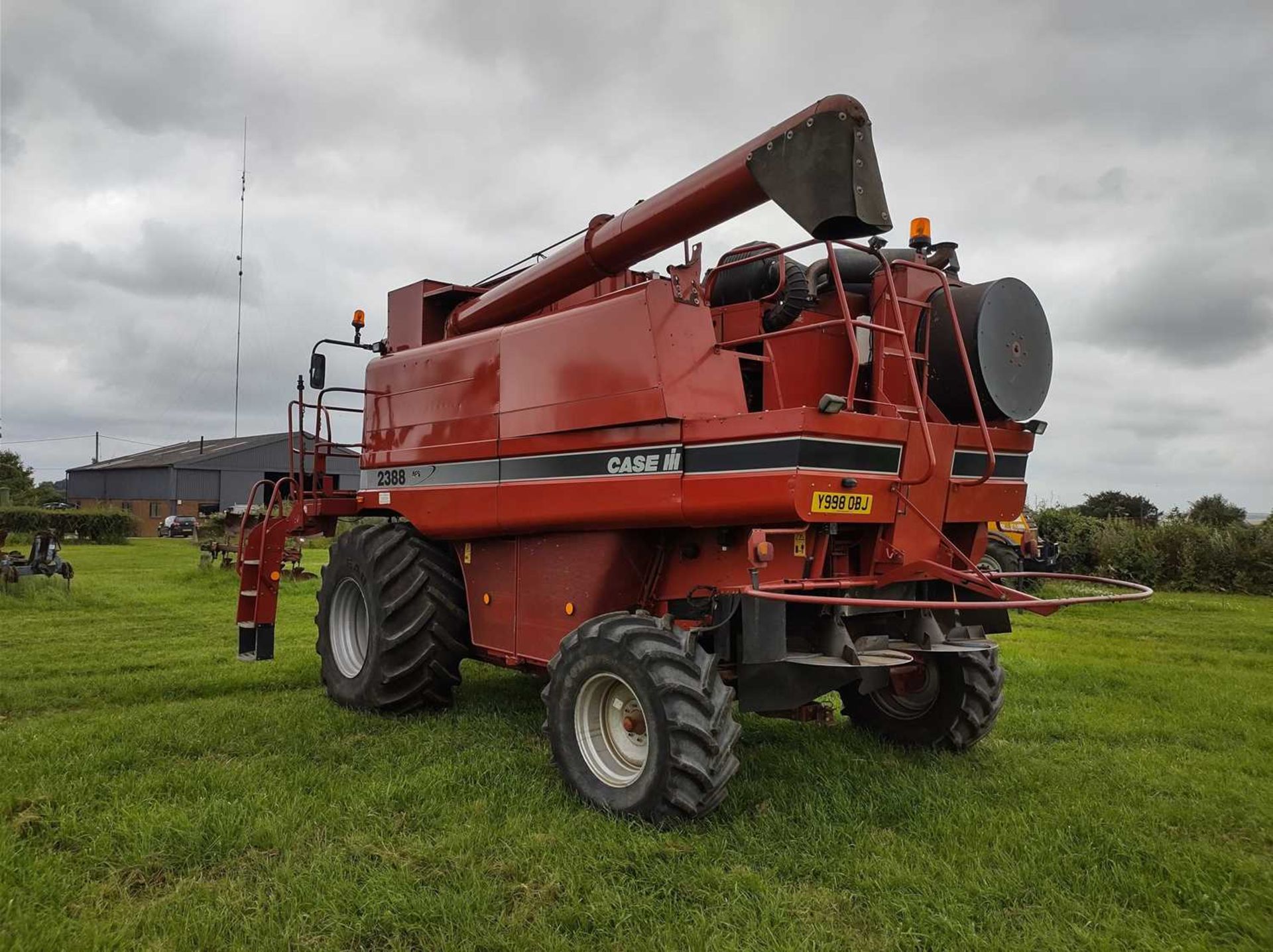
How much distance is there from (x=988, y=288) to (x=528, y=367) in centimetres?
283

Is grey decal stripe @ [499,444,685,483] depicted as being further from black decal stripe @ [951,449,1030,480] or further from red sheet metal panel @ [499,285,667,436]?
black decal stripe @ [951,449,1030,480]

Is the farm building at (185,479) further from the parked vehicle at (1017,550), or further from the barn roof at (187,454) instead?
the parked vehicle at (1017,550)

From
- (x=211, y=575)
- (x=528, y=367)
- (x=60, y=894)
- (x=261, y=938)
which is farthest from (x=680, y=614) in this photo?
(x=211, y=575)

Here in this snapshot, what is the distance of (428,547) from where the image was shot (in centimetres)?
699

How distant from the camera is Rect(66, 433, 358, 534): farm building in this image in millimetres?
50812

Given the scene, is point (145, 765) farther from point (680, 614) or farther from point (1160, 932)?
point (1160, 932)

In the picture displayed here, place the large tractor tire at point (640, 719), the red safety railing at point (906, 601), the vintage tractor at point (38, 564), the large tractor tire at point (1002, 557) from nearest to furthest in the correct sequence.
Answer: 1. the red safety railing at point (906, 601)
2. the large tractor tire at point (640, 719)
3. the large tractor tire at point (1002, 557)
4. the vintage tractor at point (38, 564)

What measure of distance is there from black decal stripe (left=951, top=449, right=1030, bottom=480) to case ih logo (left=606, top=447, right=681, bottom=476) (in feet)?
5.44

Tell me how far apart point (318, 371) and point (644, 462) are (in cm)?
370

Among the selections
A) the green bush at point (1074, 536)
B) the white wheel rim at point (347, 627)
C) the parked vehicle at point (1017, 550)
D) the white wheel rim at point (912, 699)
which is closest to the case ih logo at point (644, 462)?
the white wheel rim at point (912, 699)

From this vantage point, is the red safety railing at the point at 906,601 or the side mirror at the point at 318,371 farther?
the side mirror at the point at 318,371

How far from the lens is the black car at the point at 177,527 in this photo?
4388cm

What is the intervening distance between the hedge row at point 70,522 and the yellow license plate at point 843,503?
114 feet

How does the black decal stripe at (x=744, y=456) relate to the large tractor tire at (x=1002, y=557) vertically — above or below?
above
